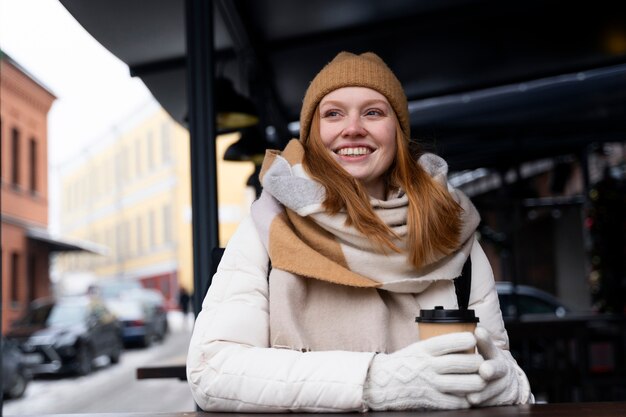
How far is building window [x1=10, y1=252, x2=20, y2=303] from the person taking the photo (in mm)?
14381

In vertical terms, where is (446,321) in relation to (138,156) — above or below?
below

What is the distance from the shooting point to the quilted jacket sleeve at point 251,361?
4.68 feet

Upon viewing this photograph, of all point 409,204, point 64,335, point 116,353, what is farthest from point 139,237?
point 409,204

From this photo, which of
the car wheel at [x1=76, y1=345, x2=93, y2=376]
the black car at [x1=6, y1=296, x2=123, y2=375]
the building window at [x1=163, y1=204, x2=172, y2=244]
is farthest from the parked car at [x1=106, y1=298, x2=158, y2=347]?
the building window at [x1=163, y1=204, x2=172, y2=244]

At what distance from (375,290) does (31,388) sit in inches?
460

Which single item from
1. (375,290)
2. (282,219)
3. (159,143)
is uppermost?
(159,143)

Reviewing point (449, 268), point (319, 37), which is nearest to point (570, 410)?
point (449, 268)

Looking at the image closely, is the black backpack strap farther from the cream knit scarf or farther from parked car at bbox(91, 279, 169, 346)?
parked car at bbox(91, 279, 169, 346)

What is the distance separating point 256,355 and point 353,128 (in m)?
0.61

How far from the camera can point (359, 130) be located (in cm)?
185

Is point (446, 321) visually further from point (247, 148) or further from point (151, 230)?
point (151, 230)

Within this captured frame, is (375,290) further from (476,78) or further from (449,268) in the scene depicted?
(476,78)

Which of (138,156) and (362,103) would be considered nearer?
(362,103)

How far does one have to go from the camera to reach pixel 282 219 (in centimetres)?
175
